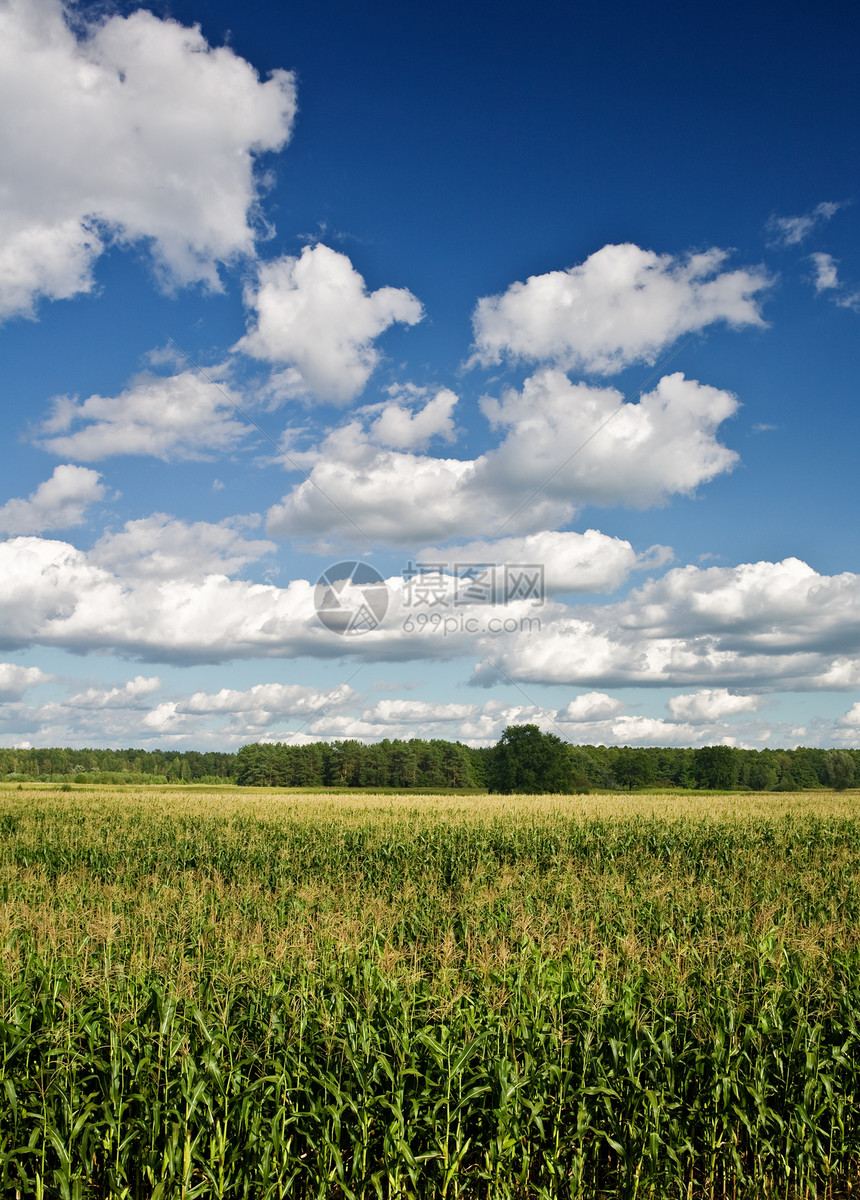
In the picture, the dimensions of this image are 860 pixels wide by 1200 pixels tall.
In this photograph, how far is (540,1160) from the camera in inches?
228

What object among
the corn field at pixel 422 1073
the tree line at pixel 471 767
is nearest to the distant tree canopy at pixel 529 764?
Result: the tree line at pixel 471 767

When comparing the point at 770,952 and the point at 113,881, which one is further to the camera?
the point at 113,881

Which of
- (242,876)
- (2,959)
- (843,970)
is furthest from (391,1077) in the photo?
(242,876)

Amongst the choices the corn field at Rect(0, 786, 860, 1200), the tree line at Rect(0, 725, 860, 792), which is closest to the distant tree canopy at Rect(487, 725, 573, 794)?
the tree line at Rect(0, 725, 860, 792)

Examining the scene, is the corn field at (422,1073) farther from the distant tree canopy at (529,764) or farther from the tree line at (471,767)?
the tree line at (471,767)

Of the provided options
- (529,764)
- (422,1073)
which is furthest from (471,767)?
(422,1073)

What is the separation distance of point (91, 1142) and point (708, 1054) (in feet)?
16.7

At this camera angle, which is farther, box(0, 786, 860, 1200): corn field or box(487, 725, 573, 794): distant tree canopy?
→ box(487, 725, 573, 794): distant tree canopy

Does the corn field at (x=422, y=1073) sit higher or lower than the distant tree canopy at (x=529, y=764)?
higher

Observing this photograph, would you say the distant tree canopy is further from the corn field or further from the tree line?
the corn field

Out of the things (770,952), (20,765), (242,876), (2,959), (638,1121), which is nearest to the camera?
(638,1121)

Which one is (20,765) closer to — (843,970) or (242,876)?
(242,876)

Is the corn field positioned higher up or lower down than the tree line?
higher up

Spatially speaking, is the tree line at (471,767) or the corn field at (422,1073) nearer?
the corn field at (422,1073)
